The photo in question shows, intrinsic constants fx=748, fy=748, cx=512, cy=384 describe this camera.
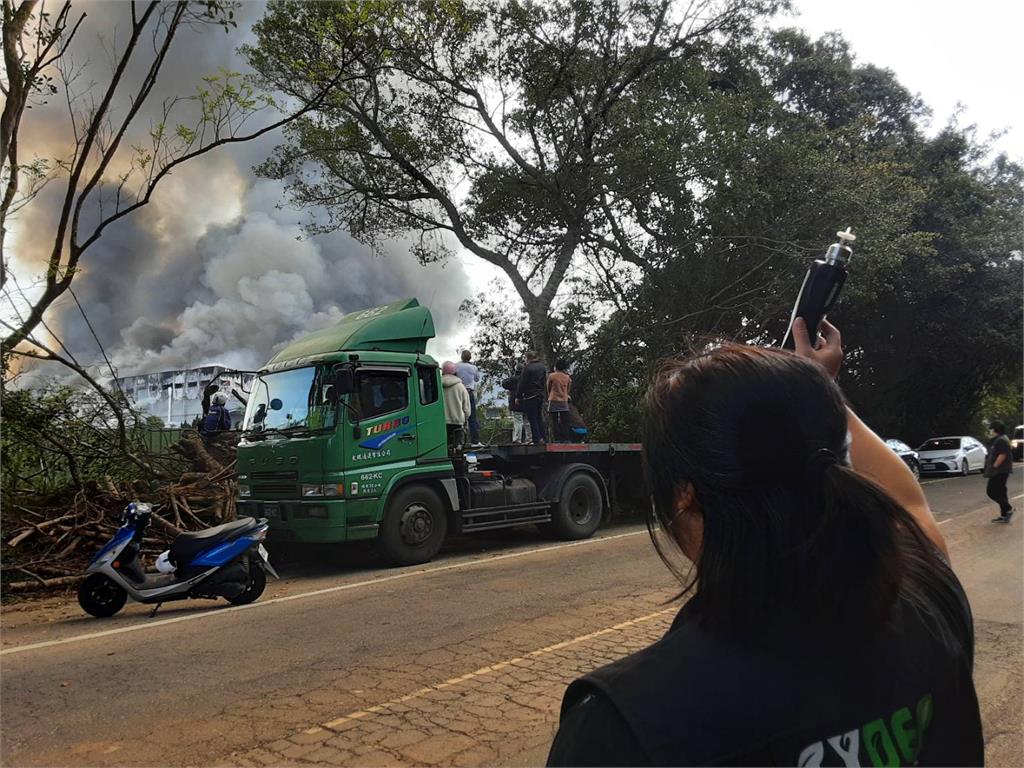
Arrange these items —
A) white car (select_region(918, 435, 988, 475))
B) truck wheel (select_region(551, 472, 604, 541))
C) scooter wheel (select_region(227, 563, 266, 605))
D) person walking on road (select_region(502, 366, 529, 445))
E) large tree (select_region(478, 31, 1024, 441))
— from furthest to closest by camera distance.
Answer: white car (select_region(918, 435, 988, 475))
large tree (select_region(478, 31, 1024, 441))
person walking on road (select_region(502, 366, 529, 445))
truck wheel (select_region(551, 472, 604, 541))
scooter wheel (select_region(227, 563, 266, 605))

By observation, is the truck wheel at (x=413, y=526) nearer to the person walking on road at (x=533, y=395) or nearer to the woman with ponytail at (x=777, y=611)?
the person walking on road at (x=533, y=395)

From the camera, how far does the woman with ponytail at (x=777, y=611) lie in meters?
0.90

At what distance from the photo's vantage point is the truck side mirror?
341 inches

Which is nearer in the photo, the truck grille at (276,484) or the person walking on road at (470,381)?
the truck grille at (276,484)

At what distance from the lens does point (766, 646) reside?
0.95m

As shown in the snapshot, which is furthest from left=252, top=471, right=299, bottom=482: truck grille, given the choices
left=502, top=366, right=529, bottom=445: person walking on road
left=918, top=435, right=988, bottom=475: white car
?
left=918, top=435, right=988, bottom=475: white car

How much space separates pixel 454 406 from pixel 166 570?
15.3 ft

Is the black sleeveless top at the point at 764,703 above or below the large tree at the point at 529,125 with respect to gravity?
below

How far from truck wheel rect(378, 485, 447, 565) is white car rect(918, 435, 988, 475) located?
19368 millimetres

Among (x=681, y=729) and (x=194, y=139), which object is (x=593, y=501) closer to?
(x=194, y=139)

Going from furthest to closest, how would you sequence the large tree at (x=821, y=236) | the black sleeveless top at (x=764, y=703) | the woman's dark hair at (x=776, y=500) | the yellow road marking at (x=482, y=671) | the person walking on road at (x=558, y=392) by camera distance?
1. the large tree at (x=821, y=236)
2. the person walking on road at (x=558, y=392)
3. the yellow road marking at (x=482, y=671)
4. the woman's dark hair at (x=776, y=500)
5. the black sleeveless top at (x=764, y=703)

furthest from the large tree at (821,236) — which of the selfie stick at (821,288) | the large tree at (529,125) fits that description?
the selfie stick at (821,288)

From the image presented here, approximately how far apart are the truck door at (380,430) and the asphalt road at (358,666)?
3.77 ft

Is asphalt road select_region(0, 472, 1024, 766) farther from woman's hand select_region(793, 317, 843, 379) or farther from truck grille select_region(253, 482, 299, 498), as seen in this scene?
woman's hand select_region(793, 317, 843, 379)
